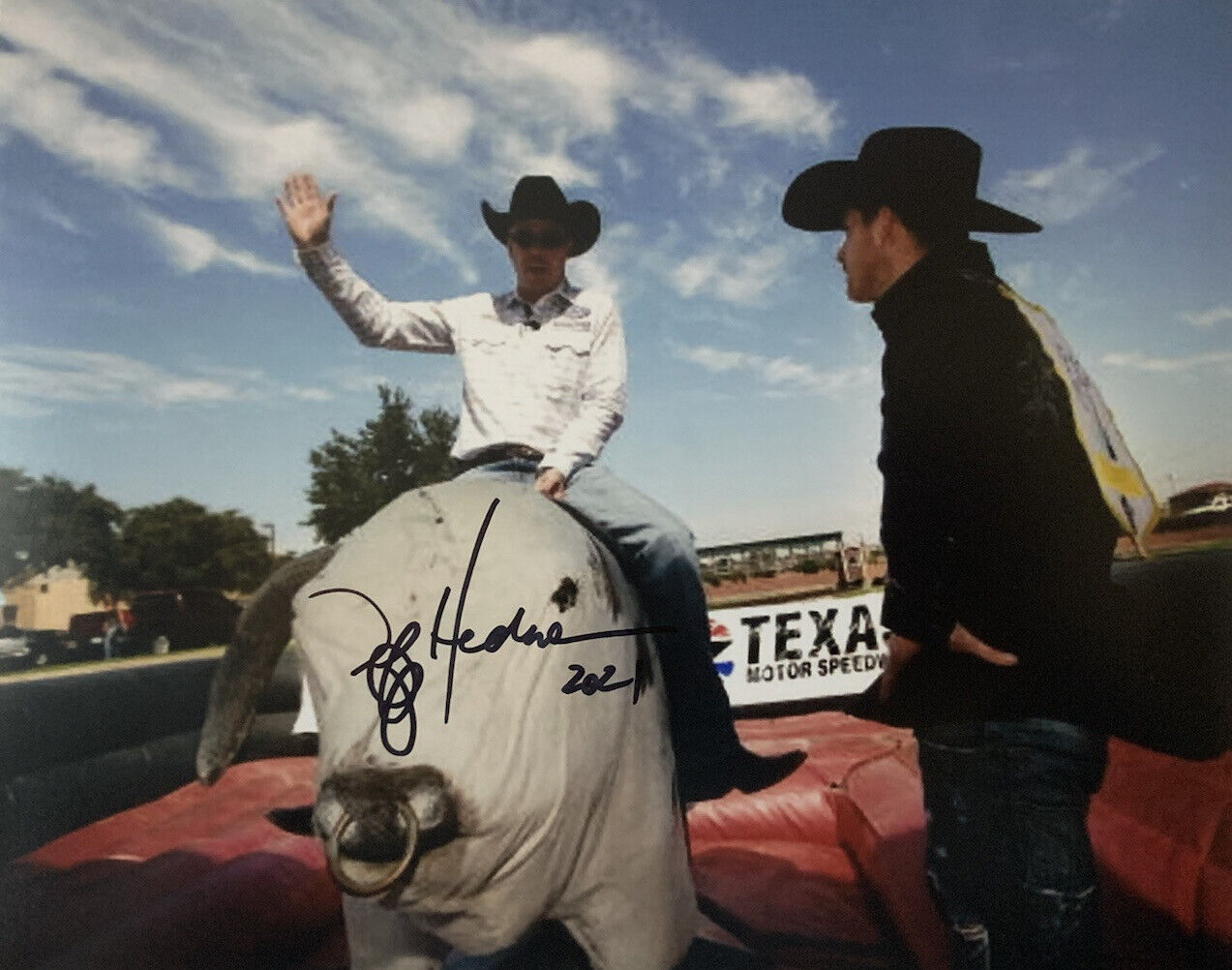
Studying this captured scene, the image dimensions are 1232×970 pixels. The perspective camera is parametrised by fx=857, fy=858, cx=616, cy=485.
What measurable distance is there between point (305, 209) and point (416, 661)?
1.49m

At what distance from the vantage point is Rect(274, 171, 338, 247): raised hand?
95.5 inches

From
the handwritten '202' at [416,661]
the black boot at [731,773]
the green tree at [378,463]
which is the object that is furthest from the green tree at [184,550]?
the black boot at [731,773]

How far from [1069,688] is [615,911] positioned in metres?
1.20

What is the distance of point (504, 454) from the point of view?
2.46 metres

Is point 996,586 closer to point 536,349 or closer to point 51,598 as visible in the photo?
point 536,349

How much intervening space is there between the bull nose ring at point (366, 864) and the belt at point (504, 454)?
1191mm

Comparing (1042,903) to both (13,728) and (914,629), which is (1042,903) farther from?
(13,728)

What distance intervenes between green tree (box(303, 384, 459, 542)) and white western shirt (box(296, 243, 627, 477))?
0.09 m

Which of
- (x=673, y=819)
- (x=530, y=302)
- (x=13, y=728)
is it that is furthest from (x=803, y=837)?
(x=13, y=728)

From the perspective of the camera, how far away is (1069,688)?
206cm

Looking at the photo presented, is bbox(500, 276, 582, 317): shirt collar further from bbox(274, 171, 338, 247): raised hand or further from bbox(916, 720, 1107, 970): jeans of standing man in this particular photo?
bbox(916, 720, 1107, 970): jeans of standing man

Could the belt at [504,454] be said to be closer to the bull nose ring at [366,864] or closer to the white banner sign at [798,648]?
the white banner sign at [798,648]

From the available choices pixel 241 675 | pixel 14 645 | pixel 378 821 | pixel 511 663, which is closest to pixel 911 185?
pixel 511 663

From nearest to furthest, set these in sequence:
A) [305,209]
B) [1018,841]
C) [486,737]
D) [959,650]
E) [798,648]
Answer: [486,737] < [1018,841] < [959,650] < [305,209] < [798,648]
